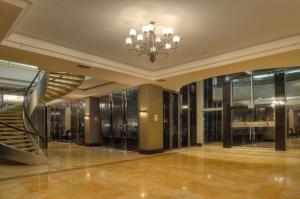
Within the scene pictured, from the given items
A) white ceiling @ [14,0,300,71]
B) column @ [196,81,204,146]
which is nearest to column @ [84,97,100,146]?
column @ [196,81,204,146]

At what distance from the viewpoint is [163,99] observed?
1121 centimetres

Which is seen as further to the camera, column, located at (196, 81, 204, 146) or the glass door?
column, located at (196, 81, 204, 146)

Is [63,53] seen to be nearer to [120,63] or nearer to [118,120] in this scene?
[120,63]

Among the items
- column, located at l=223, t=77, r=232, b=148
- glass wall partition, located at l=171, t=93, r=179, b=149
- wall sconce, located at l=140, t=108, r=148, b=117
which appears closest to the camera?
wall sconce, located at l=140, t=108, r=148, b=117

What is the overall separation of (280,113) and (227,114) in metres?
2.48

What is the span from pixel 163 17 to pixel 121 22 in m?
0.92

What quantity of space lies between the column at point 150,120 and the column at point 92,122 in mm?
4521

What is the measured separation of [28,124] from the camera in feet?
31.1

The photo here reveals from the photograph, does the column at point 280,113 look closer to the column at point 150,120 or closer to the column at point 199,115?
the column at point 199,115

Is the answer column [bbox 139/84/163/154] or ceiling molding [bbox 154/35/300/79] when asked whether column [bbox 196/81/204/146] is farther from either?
ceiling molding [bbox 154/35/300/79]

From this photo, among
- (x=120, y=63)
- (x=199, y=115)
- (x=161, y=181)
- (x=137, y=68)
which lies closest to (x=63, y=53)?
(x=120, y=63)

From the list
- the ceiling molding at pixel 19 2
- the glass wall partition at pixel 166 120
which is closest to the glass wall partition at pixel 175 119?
the glass wall partition at pixel 166 120

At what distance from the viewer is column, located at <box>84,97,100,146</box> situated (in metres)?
13.4

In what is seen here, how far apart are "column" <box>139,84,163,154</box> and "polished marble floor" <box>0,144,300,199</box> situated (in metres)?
2.17
